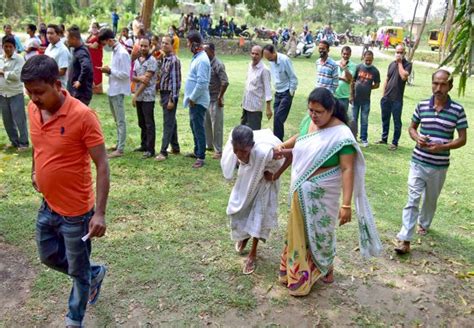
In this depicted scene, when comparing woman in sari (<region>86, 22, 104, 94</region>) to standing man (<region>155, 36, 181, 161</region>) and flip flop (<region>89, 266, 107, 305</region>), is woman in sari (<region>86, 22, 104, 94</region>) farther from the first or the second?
flip flop (<region>89, 266, 107, 305</region>)

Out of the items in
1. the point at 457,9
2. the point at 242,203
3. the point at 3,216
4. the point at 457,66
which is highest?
the point at 457,9

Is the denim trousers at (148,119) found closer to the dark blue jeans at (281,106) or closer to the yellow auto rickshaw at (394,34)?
the dark blue jeans at (281,106)

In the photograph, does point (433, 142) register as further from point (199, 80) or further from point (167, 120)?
point (167, 120)

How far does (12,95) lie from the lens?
21.8 feet

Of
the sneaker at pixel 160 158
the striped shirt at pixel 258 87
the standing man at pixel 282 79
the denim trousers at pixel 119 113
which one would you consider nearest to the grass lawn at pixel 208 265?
the sneaker at pixel 160 158

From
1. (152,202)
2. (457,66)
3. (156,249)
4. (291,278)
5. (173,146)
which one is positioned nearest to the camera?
(457,66)

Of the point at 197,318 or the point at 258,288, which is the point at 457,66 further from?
the point at 197,318

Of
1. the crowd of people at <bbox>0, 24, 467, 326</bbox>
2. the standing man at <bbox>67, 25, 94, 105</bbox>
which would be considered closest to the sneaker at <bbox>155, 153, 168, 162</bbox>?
the crowd of people at <bbox>0, 24, 467, 326</bbox>

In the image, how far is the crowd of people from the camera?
8.71 ft

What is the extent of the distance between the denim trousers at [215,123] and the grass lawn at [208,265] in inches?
26.3

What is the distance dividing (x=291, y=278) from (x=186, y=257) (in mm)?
1056

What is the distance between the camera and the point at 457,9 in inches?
127

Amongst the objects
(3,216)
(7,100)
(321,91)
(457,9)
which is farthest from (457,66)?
(7,100)

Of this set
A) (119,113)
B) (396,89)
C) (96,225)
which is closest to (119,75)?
(119,113)
